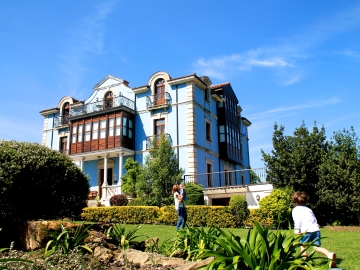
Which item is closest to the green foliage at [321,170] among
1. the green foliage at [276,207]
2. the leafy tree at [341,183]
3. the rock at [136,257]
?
the leafy tree at [341,183]

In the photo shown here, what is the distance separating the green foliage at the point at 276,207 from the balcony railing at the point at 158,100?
43.0 feet

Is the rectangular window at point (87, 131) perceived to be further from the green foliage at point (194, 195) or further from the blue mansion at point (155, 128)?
the green foliage at point (194, 195)

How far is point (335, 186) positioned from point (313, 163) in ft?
5.38

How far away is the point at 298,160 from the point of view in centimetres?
1711

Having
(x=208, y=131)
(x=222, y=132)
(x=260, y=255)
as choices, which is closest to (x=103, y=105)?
(x=208, y=131)

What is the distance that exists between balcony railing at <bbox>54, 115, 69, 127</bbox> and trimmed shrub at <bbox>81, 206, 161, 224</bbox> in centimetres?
1531

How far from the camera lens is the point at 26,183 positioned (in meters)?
8.11

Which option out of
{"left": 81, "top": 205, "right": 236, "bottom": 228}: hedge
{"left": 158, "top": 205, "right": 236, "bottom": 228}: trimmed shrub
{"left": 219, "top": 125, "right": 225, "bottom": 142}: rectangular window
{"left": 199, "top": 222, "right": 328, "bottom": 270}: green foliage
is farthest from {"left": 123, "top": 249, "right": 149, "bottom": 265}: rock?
{"left": 219, "top": 125, "right": 225, "bottom": 142}: rectangular window

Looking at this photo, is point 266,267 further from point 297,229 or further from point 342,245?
point 342,245

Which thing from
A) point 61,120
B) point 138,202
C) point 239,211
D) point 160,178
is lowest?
point 239,211

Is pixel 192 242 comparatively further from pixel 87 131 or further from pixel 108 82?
pixel 108 82

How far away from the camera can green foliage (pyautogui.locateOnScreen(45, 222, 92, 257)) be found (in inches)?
249

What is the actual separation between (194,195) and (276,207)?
628 centimetres

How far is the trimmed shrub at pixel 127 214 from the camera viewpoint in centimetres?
1730
